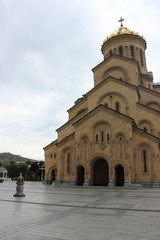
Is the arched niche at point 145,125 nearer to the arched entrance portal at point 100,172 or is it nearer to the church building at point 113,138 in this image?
the church building at point 113,138

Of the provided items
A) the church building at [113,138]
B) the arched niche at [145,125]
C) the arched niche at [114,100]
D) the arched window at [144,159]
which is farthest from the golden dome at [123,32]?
the arched window at [144,159]

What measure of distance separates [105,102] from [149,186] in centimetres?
1207

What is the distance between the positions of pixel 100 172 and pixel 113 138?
18.3 feet

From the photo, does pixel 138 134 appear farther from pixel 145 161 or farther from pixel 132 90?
pixel 132 90

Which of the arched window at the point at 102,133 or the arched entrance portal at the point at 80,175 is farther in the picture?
the arched entrance portal at the point at 80,175

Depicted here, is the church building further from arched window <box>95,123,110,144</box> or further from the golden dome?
the golden dome

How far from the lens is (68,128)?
31.0 meters

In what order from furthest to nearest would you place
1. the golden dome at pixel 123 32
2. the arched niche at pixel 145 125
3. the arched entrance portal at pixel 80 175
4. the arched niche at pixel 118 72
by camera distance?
the golden dome at pixel 123 32, the arched niche at pixel 118 72, the arched niche at pixel 145 125, the arched entrance portal at pixel 80 175

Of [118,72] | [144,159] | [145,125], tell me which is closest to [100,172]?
[144,159]

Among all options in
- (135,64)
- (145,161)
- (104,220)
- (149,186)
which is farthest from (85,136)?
(104,220)

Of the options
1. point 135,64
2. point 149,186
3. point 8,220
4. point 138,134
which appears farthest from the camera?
point 135,64

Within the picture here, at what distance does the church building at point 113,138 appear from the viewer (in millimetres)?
22578

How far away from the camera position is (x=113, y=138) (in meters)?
23.6

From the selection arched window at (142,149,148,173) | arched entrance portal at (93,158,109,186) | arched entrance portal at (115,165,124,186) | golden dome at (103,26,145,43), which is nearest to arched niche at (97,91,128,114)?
arched window at (142,149,148,173)
